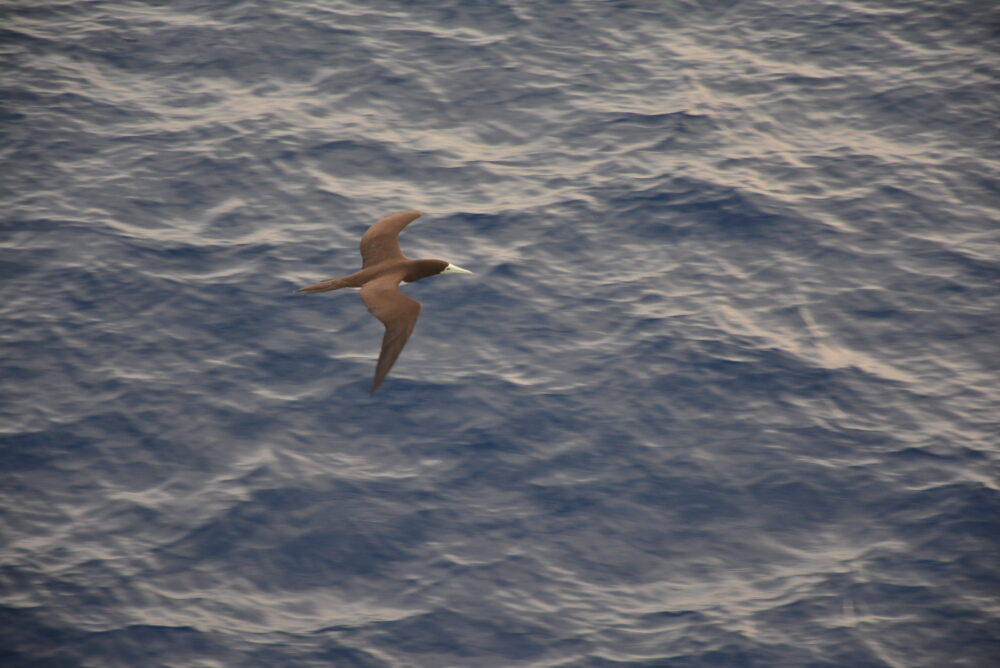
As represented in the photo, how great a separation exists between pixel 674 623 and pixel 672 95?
12537 mm

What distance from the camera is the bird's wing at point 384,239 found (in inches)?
642

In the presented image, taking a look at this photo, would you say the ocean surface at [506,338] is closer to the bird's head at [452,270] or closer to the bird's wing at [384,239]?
the bird's head at [452,270]

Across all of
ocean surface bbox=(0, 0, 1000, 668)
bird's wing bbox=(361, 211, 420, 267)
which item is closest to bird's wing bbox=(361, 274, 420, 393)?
bird's wing bbox=(361, 211, 420, 267)

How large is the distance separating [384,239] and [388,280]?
1319 mm

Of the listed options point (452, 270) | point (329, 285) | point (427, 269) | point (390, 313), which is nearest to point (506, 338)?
point (452, 270)

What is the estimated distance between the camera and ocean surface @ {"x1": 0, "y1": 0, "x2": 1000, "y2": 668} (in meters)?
12.6

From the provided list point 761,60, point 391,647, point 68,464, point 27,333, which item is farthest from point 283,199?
point 761,60

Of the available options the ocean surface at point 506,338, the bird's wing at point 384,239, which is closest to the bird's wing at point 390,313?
the bird's wing at point 384,239

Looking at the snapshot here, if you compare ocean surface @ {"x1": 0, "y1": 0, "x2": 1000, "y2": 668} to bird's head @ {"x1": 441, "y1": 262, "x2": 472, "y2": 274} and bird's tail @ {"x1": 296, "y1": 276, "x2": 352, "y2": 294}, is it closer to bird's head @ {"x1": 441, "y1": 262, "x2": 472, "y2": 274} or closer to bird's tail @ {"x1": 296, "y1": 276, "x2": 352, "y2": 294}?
bird's head @ {"x1": 441, "y1": 262, "x2": 472, "y2": 274}

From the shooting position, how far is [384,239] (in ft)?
54.2

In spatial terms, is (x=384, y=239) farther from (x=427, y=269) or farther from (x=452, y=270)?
(x=452, y=270)

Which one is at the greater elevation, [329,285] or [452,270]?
[329,285]

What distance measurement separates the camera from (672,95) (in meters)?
21.6

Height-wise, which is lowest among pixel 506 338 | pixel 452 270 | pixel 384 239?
pixel 506 338
